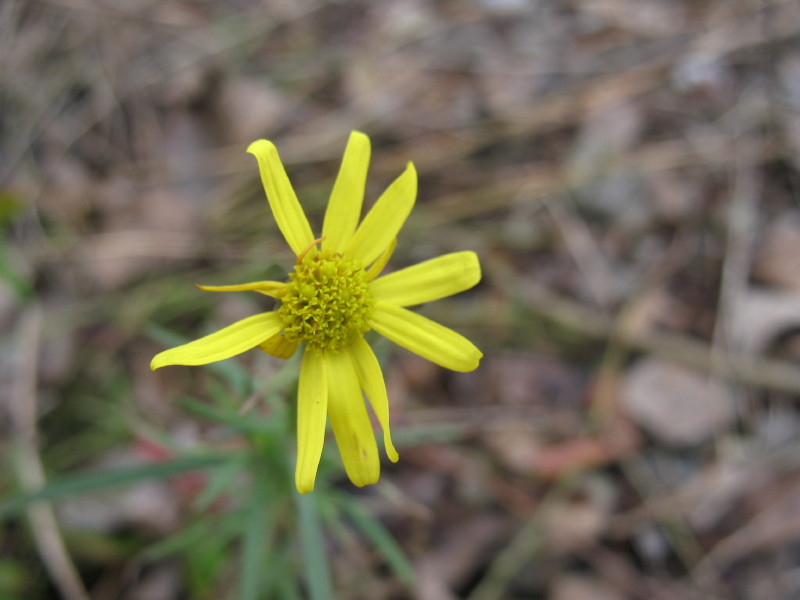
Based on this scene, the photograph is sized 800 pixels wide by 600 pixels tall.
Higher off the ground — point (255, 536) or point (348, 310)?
point (348, 310)

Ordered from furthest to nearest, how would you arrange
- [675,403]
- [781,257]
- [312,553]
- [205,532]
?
[781,257] < [675,403] < [205,532] < [312,553]

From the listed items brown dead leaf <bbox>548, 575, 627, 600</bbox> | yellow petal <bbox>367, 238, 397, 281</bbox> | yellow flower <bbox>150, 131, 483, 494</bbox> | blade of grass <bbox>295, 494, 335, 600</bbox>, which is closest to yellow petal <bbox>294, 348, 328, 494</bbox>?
yellow flower <bbox>150, 131, 483, 494</bbox>

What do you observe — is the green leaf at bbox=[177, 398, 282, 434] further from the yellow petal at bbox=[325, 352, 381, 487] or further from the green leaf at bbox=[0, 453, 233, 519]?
the yellow petal at bbox=[325, 352, 381, 487]

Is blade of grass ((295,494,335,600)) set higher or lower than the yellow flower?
lower

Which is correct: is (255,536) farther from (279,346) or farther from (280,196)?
(280,196)

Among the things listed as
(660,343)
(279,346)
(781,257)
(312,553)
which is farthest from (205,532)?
(781,257)

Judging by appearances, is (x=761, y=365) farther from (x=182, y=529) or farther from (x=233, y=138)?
(x=233, y=138)

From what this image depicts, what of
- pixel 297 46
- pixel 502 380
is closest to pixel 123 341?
pixel 502 380
